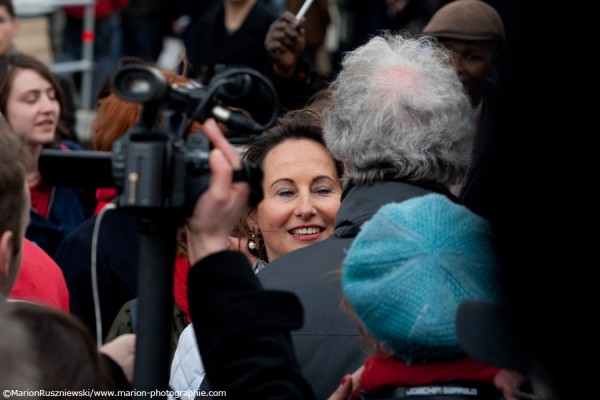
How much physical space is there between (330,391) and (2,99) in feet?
9.94

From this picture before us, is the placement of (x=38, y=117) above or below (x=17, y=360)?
below

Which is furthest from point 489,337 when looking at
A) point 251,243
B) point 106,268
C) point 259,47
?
point 259,47

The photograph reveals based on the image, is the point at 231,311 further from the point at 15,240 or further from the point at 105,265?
the point at 105,265

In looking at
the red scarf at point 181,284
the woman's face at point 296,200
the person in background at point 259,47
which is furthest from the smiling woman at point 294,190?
the person in background at point 259,47

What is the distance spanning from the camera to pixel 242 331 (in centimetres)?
215

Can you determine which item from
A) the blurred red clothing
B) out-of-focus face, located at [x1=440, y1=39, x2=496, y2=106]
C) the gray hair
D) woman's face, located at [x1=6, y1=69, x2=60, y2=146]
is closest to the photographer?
the gray hair

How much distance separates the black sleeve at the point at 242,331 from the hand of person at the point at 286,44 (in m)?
3.35

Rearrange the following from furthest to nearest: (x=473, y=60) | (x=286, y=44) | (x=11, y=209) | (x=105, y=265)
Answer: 1. (x=286, y=44)
2. (x=473, y=60)
3. (x=105, y=265)
4. (x=11, y=209)

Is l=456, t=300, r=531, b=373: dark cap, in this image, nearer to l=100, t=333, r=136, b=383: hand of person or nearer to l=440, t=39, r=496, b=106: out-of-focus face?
l=100, t=333, r=136, b=383: hand of person

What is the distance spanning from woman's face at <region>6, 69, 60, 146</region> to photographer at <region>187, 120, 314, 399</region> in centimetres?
314

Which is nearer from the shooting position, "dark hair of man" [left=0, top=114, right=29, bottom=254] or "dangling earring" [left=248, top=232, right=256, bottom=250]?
"dark hair of man" [left=0, top=114, right=29, bottom=254]

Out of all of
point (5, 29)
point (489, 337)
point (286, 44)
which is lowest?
point (5, 29)

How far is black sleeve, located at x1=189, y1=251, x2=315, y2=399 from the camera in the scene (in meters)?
2.16

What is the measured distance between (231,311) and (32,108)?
11.1 ft
